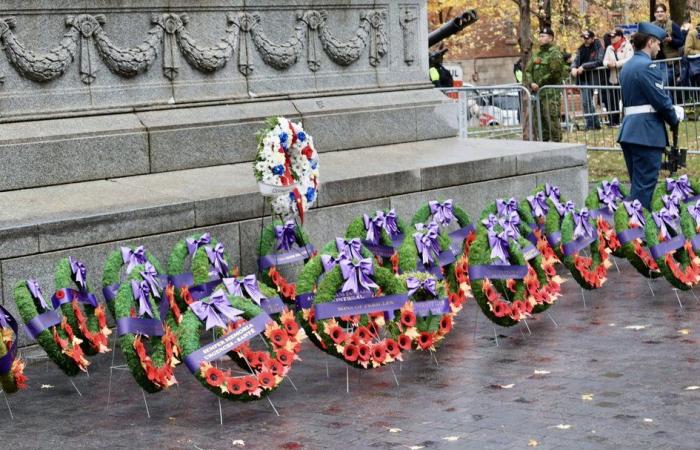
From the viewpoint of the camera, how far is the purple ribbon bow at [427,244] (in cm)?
954

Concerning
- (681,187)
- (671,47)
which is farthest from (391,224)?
(671,47)

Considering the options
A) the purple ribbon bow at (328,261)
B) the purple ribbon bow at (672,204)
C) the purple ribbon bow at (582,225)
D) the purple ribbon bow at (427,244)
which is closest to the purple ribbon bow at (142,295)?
the purple ribbon bow at (328,261)

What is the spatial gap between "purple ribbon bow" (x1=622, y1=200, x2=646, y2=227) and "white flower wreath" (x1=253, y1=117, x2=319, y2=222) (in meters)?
2.48

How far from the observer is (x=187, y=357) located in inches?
294

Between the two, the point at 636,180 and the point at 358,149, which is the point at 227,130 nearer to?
the point at 358,149

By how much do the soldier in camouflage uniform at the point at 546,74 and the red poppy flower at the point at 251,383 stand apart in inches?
509

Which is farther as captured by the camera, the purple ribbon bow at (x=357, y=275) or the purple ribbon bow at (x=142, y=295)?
the purple ribbon bow at (x=357, y=275)

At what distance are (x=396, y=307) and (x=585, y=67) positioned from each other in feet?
55.4

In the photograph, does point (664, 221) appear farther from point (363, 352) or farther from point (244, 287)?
point (244, 287)

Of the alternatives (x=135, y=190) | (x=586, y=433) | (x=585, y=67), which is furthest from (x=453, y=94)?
(x=586, y=433)

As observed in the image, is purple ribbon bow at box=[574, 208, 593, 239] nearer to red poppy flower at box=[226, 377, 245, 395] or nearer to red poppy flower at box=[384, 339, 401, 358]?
red poppy flower at box=[384, 339, 401, 358]

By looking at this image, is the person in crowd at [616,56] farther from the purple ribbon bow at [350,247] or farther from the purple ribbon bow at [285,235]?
the purple ribbon bow at [350,247]

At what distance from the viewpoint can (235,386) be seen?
24.5 ft

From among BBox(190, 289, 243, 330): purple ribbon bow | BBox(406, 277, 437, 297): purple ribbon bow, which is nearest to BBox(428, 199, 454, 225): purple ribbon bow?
BBox(406, 277, 437, 297): purple ribbon bow
